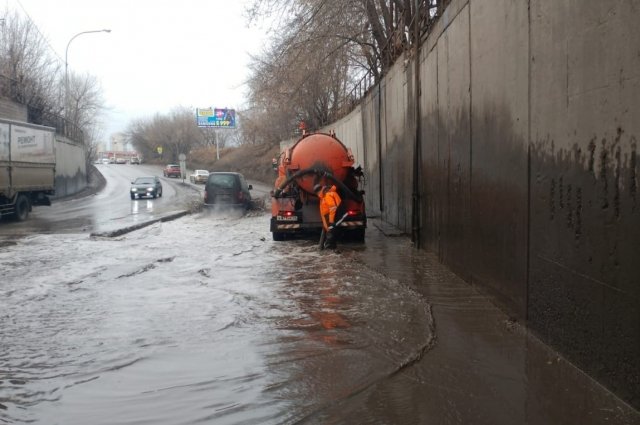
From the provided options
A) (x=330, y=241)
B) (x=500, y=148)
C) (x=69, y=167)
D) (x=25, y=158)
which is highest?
(x=69, y=167)

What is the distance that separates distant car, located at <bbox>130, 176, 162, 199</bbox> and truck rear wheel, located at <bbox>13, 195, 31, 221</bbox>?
607 inches

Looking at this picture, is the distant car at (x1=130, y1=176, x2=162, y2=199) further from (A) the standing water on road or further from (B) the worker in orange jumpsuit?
(B) the worker in orange jumpsuit

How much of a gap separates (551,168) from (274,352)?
3.04 m

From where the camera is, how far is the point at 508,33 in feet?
21.0

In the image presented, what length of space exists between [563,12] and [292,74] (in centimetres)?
1765

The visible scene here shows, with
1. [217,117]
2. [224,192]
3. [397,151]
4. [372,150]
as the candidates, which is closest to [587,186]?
[397,151]

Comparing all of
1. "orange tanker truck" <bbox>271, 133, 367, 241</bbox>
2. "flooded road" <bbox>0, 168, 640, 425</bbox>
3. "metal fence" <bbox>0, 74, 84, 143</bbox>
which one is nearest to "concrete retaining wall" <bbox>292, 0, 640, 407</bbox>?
"flooded road" <bbox>0, 168, 640, 425</bbox>

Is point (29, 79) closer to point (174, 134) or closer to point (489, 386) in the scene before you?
point (489, 386)

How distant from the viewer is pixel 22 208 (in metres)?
21.5

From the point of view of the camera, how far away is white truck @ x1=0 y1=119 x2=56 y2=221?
20.0m

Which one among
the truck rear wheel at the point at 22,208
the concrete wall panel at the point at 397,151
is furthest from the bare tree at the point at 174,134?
the concrete wall panel at the point at 397,151

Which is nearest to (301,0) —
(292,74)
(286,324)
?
(292,74)

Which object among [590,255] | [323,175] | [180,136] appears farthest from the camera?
[180,136]

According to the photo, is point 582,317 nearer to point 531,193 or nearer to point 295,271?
point 531,193
